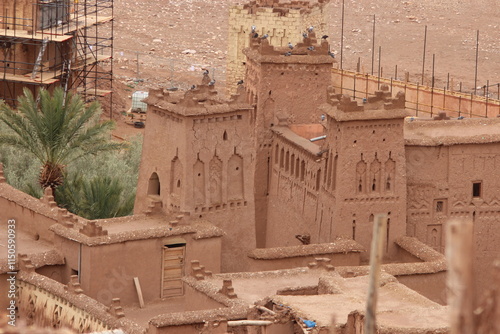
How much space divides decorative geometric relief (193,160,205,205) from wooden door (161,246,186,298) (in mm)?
1361

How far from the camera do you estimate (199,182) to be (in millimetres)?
29453

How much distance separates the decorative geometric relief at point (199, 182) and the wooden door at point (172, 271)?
4.47 feet

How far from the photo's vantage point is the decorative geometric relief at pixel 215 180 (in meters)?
29.6

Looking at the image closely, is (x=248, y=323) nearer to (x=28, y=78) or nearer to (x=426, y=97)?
(x=426, y=97)

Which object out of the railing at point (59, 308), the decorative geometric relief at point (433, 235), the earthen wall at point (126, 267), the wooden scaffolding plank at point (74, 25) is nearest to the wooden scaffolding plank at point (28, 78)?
the wooden scaffolding plank at point (74, 25)

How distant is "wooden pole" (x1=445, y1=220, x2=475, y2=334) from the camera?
10.4 metres

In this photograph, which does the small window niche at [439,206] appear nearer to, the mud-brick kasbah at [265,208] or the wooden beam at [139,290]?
the mud-brick kasbah at [265,208]

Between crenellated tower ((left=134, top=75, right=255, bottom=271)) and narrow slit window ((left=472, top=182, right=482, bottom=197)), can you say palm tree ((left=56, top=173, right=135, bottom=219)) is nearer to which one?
crenellated tower ((left=134, top=75, right=255, bottom=271))

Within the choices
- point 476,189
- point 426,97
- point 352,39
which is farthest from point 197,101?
point 352,39

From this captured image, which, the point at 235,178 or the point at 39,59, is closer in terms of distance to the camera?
the point at 235,178

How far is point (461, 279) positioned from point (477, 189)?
2067 cm

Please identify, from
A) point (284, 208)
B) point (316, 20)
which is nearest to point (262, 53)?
point (284, 208)

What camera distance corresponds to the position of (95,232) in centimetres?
2753

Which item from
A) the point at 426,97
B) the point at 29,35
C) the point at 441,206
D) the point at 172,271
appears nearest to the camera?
the point at 172,271
